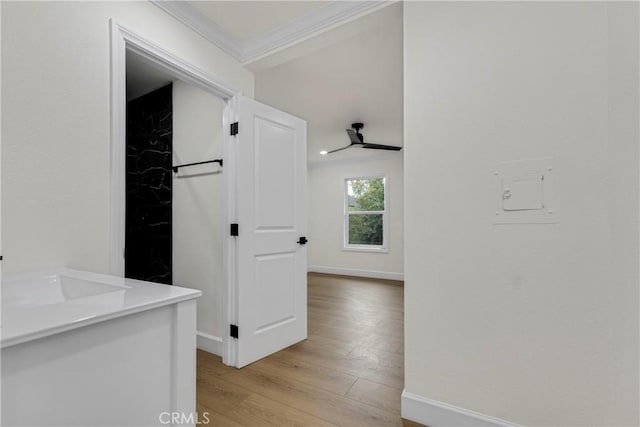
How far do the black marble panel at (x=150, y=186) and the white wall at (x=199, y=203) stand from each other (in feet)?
0.46

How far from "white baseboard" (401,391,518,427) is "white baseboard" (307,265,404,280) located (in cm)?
419

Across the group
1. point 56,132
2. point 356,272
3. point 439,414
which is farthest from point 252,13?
point 356,272

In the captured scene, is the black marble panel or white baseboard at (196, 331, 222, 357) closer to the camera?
white baseboard at (196, 331, 222, 357)

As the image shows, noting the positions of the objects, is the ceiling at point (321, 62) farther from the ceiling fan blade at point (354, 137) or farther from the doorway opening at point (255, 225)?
the doorway opening at point (255, 225)

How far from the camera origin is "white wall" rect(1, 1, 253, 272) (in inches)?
50.2

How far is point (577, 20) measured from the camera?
4.32ft

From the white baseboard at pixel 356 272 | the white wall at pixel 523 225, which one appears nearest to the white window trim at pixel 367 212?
the white baseboard at pixel 356 272

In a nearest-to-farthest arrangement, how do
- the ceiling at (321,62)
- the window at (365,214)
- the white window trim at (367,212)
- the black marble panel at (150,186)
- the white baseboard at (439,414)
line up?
the white baseboard at (439,414) < the ceiling at (321,62) < the black marble panel at (150,186) < the white window trim at (367,212) < the window at (365,214)

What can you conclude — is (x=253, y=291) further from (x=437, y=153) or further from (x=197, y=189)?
(x=437, y=153)

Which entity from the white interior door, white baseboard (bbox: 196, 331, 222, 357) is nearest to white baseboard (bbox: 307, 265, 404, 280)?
the white interior door

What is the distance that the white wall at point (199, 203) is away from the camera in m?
2.54

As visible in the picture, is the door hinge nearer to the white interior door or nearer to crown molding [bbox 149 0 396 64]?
the white interior door

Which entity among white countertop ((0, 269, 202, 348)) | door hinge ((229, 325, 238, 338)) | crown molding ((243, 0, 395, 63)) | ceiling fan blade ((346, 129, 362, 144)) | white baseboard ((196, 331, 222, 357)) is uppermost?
crown molding ((243, 0, 395, 63))

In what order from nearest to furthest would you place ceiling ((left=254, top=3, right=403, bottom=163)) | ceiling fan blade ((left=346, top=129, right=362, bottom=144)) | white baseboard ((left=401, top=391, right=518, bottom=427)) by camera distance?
white baseboard ((left=401, top=391, right=518, bottom=427)) → ceiling ((left=254, top=3, right=403, bottom=163)) → ceiling fan blade ((left=346, top=129, right=362, bottom=144))
